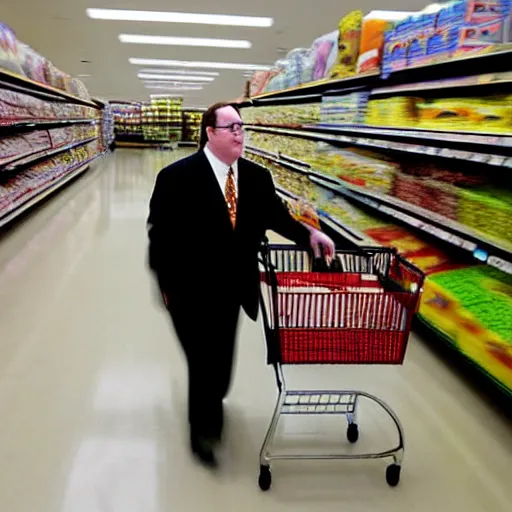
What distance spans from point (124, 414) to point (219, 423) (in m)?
0.50

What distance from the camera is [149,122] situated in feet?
78.5

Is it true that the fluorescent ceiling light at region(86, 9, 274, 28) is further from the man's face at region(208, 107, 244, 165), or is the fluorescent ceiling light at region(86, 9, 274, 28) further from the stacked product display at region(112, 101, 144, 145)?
the stacked product display at region(112, 101, 144, 145)

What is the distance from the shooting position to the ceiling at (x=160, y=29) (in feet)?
24.5

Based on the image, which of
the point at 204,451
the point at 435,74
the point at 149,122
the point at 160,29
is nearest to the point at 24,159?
the point at 160,29

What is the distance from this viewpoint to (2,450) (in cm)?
194

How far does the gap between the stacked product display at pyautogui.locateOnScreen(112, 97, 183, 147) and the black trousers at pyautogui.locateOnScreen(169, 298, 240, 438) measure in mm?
22858

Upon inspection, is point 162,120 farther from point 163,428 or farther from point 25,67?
point 163,428

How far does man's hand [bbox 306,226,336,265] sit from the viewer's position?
6.40ft

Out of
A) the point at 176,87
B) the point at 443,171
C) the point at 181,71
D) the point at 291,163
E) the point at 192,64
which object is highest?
the point at 192,64

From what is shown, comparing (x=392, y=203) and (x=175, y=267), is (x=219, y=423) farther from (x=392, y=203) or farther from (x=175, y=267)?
(x=392, y=203)

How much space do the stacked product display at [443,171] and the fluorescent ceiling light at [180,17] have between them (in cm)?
414

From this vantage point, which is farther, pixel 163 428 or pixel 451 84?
pixel 451 84

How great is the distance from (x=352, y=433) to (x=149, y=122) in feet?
78.1

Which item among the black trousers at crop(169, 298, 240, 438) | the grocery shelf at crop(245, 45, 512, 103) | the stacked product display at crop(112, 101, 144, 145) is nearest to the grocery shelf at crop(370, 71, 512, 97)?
the grocery shelf at crop(245, 45, 512, 103)
